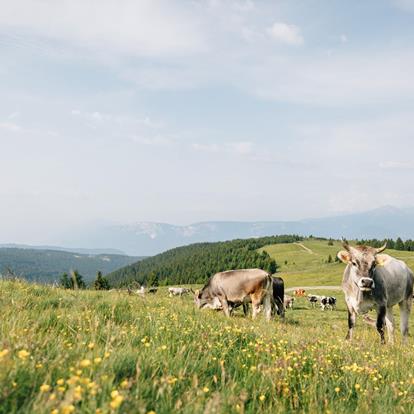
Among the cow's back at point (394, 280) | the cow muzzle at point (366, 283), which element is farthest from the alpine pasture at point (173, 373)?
the cow's back at point (394, 280)

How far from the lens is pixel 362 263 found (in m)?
13.3

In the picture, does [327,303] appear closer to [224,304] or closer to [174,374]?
[224,304]

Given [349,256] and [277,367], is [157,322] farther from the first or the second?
[349,256]

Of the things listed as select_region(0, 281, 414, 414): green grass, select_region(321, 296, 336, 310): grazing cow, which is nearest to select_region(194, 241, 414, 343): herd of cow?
select_region(0, 281, 414, 414): green grass

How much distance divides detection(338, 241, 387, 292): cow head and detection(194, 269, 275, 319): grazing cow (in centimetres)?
687

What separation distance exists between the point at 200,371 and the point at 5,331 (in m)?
2.45

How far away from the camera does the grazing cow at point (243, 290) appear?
20266 millimetres

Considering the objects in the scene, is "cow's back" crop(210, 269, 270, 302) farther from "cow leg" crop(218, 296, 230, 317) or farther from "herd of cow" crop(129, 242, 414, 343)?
"cow leg" crop(218, 296, 230, 317)

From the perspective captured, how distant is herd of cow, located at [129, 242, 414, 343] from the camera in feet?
44.1

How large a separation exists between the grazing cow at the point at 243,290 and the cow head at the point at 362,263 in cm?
687

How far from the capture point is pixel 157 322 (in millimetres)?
6773

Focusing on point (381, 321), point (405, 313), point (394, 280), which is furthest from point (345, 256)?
point (405, 313)

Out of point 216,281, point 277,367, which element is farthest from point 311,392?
point 216,281

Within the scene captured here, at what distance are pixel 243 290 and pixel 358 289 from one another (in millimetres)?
7552
